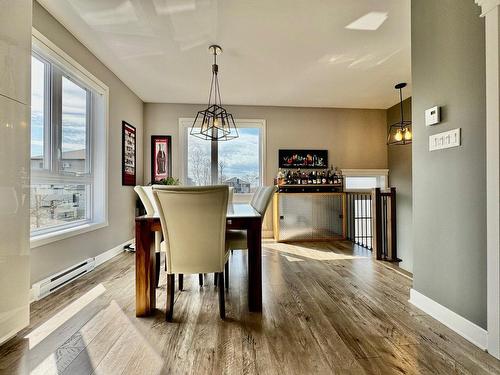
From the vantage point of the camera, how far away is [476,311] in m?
1.48

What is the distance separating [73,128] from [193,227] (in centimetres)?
216

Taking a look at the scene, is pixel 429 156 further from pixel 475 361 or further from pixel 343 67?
pixel 343 67

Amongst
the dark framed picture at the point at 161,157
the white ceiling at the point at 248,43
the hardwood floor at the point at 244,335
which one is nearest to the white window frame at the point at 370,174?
the white ceiling at the point at 248,43

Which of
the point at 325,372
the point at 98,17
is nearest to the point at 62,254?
the point at 98,17

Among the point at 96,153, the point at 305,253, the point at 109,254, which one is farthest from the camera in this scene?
the point at 305,253

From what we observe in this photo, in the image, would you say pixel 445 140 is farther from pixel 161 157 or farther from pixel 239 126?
pixel 161 157

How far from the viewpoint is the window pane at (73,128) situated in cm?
261

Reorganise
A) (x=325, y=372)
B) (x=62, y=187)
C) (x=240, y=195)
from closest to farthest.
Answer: (x=325, y=372), (x=62, y=187), (x=240, y=195)

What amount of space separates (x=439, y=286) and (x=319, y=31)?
8.20 feet

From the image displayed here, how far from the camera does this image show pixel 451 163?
1654mm

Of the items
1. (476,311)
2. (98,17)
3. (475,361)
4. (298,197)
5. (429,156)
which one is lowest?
(475,361)

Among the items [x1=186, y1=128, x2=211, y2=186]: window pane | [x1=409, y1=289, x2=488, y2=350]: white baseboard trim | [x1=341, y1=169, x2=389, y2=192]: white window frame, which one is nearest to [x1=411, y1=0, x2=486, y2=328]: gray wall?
[x1=409, y1=289, x2=488, y2=350]: white baseboard trim

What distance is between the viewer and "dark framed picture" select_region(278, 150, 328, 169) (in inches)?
192

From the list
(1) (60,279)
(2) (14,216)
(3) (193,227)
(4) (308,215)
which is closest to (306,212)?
(4) (308,215)
